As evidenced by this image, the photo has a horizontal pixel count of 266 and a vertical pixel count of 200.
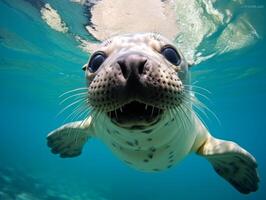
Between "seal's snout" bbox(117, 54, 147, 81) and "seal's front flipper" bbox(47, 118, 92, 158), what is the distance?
3103 mm

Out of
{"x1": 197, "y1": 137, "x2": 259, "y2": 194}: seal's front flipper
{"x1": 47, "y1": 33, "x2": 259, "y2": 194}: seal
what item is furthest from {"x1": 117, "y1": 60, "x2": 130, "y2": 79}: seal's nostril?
{"x1": 197, "y1": 137, "x2": 259, "y2": 194}: seal's front flipper

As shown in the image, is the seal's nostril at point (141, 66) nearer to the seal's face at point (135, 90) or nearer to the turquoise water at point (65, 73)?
the seal's face at point (135, 90)

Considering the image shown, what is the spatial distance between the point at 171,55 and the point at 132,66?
114 cm

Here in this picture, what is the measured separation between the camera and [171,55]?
3291 millimetres

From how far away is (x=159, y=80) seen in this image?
2422 millimetres

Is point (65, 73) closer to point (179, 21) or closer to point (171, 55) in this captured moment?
point (179, 21)

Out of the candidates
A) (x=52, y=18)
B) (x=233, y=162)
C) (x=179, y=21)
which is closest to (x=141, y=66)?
(x=233, y=162)

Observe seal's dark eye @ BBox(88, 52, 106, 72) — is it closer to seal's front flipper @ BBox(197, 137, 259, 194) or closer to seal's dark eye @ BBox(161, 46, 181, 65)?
seal's dark eye @ BBox(161, 46, 181, 65)

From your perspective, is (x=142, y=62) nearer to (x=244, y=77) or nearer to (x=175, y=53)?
(x=175, y=53)

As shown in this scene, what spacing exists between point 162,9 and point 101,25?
250 centimetres

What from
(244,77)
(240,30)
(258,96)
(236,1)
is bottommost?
(236,1)

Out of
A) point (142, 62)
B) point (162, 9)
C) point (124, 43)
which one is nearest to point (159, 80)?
point (142, 62)

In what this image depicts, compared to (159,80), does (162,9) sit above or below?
above

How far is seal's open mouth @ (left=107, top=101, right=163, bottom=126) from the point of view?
8.51ft
